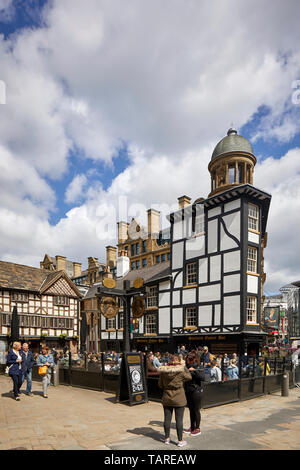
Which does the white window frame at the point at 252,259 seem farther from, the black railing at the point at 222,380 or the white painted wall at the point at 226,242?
the black railing at the point at 222,380

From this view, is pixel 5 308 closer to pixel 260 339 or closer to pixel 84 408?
pixel 260 339

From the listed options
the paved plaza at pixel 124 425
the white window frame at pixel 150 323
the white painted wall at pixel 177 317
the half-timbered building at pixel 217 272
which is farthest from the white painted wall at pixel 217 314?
the paved plaza at pixel 124 425

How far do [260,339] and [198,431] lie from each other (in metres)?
17.8

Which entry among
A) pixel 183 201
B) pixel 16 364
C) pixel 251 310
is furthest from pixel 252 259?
pixel 16 364

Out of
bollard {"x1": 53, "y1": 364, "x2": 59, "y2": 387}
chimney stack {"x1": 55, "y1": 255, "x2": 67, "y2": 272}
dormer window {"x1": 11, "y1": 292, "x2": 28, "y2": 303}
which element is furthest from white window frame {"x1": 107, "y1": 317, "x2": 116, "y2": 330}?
bollard {"x1": 53, "y1": 364, "x2": 59, "y2": 387}

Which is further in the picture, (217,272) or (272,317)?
(272,317)

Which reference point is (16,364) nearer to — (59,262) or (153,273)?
(153,273)

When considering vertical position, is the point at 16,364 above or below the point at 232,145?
below

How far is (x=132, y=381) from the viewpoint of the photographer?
10336 millimetres

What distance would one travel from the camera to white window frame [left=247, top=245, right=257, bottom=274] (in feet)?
77.9

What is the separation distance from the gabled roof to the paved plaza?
2442 cm

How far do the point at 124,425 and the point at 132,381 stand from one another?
8.44ft

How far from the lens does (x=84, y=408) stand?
973cm

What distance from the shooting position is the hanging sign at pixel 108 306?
12.7 m
